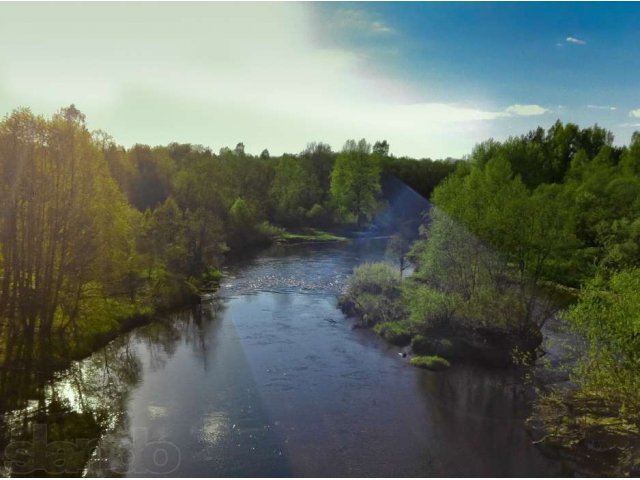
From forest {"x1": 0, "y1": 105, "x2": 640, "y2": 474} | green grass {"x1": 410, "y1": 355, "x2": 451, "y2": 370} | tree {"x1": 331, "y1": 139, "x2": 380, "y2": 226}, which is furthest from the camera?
tree {"x1": 331, "y1": 139, "x2": 380, "y2": 226}

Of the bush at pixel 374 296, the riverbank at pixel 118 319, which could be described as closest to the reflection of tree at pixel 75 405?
the riverbank at pixel 118 319

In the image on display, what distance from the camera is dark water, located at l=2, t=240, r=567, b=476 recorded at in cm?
2320

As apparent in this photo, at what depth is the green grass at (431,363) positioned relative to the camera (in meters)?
35.4

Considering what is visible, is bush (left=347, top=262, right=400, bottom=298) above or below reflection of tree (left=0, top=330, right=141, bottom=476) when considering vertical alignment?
above

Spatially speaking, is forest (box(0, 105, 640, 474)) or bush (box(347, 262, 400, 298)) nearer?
forest (box(0, 105, 640, 474))

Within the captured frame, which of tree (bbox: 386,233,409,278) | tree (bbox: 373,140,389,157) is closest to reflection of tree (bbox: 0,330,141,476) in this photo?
tree (bbox: 386,233,409,278)

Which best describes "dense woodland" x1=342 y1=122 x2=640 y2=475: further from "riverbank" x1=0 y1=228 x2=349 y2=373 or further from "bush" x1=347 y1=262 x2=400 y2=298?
"riverbank" x1=0 y1=228 x2=349 y2=373

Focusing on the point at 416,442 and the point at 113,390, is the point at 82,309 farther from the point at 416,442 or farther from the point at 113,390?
the point at 416,442

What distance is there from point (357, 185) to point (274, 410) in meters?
90.5

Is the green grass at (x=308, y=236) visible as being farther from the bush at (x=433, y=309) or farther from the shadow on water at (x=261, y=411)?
the bush at (x=433, y=309)

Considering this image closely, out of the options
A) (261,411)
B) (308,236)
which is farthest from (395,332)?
(308,236)

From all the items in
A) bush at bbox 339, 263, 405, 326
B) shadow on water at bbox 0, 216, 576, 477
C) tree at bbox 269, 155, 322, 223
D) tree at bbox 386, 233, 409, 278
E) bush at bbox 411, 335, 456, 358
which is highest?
tree at bbox 269, 155, 322, 223

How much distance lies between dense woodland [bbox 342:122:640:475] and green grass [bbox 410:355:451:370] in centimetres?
8

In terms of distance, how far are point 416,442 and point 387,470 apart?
10.2 ft
